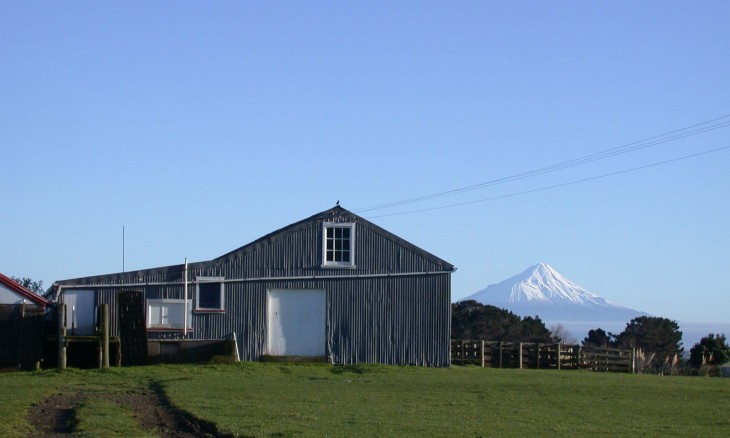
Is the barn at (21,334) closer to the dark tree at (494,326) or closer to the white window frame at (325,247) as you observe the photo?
the white window frame at (325,247)

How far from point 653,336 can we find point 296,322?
1674 inches

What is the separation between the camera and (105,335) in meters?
32.6

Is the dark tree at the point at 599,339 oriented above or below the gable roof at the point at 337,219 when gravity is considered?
below

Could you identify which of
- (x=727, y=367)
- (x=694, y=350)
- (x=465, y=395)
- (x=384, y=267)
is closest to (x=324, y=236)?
(x=384, y=267)

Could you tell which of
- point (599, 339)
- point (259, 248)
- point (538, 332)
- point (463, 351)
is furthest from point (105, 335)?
point (599, 339)

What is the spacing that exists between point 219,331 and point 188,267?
2.43 metres

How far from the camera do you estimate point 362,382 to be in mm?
29453

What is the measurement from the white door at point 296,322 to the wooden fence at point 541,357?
7187mm

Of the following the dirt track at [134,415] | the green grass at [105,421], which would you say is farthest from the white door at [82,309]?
the green grass at [105,421]

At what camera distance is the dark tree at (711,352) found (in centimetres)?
5485

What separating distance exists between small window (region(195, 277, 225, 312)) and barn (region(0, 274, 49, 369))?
5.50 metres

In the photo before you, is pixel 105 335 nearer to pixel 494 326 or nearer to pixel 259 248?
pixel 259 248

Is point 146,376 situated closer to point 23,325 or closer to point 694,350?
point 23,325

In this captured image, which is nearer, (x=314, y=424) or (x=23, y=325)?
(x=314, y=424)
